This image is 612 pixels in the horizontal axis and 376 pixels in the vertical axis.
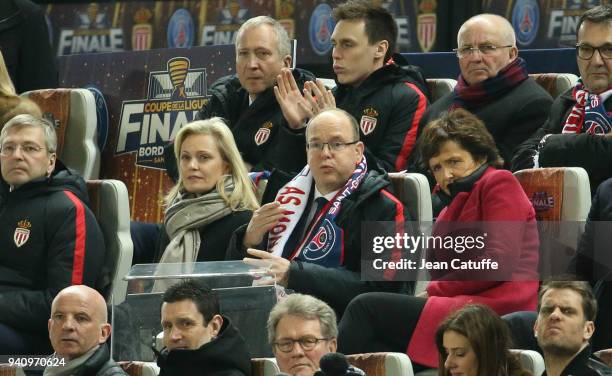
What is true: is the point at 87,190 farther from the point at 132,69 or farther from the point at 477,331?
the point at 477,331

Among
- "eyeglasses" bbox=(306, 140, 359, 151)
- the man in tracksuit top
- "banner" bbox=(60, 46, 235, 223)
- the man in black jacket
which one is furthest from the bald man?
"banner" bbox=(60, 46, 235, 223)

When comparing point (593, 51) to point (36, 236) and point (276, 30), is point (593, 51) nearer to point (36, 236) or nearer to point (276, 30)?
point (276, 30)

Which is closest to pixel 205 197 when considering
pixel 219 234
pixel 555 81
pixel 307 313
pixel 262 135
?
pixel 219 234

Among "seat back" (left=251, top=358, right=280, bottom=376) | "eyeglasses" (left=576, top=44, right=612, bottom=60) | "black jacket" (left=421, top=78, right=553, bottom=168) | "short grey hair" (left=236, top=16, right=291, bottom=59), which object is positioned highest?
"short grey hair" (left=236, top=16, right=291, bottom=59)

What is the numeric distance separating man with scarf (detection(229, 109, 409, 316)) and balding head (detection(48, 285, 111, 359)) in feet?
1.84

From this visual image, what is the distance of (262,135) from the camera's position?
20.9 ft

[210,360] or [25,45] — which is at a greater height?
[25,45]

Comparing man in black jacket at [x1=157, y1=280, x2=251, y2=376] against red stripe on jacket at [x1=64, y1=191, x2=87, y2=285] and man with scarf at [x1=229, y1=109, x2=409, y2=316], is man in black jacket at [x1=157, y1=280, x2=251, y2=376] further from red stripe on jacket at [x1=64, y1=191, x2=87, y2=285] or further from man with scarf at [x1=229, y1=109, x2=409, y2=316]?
red stripe on jacket at [x1=64, y1=191, x2=87, y2=285]

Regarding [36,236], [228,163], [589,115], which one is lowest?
[36,236]

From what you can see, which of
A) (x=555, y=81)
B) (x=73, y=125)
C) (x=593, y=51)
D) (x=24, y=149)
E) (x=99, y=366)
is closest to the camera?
(x=99, y=366)

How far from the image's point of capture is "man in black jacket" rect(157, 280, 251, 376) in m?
4.73

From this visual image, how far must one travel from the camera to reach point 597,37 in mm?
5672

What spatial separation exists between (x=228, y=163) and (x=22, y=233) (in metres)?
0.85

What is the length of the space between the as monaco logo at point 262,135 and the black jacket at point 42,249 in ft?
2.77
